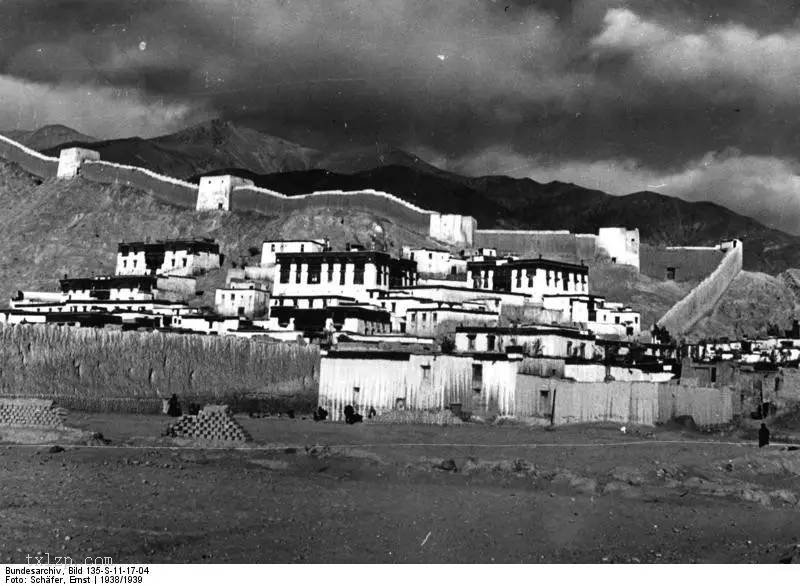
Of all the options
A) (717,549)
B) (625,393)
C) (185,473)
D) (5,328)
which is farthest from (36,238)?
(717,549)

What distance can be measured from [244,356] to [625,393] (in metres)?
13.6

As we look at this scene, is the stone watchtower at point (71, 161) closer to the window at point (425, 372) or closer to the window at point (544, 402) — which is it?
the window at point (425, 372)

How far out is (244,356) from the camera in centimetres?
4144

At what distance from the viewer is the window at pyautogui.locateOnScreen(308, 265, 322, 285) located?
62094mm

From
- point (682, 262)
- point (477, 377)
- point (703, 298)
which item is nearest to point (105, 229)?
point (682, 262)

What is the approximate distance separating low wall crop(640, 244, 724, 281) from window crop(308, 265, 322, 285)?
89.7 feet

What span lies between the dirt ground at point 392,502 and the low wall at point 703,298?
39.5 m

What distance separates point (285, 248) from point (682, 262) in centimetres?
2870

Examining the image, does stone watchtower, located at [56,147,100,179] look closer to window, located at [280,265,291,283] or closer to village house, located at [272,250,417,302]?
village house, located at [272,250,417,302]

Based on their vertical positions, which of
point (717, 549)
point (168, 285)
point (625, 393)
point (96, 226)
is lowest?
point (717, 549)

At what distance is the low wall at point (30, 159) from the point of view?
98.2 m

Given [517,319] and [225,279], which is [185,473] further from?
[225,279]

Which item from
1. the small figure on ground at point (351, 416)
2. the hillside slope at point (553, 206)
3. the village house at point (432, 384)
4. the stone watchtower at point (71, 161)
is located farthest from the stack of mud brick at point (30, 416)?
the hillside slope at point (553, 206)

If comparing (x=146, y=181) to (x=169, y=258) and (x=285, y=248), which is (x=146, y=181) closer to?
(x=169, y=258)
